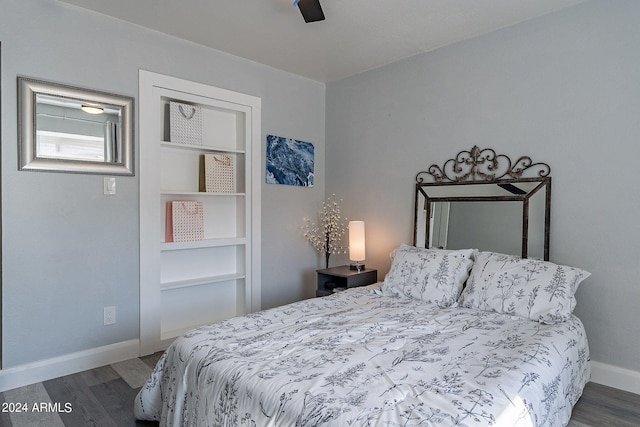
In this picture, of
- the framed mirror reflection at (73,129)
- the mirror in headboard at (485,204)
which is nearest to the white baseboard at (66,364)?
the framed mirror reflection at (73,129)

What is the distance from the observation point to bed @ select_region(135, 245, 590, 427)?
4.31ft

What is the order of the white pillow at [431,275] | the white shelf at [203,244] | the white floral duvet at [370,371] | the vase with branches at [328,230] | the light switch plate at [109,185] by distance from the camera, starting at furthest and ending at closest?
the vase with branches at [328,230] < the white shelf at [203,244] < the light switch plate at [109,185] < the white pillow at [431,275] < the white floral duvet at [370,371]

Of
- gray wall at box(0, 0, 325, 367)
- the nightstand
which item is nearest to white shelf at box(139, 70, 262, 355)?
gray wall at box(0, 0, 325, 367)

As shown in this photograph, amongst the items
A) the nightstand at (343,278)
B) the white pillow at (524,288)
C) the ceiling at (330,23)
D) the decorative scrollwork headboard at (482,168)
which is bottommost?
the nightstand at (343,278)

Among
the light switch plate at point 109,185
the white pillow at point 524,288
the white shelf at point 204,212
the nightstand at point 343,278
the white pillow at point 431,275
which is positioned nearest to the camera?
the white pillow at point 524,288

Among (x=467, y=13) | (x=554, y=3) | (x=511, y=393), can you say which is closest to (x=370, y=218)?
(x=467, y=13)

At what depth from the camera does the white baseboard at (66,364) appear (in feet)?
7.88

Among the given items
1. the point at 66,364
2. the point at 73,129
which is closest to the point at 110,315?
the point at 66,364

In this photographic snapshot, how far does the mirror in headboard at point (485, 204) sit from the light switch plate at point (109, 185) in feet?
8.10

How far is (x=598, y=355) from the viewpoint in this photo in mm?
2496

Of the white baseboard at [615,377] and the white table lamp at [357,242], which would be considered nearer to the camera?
the white baseboard at [615,377]

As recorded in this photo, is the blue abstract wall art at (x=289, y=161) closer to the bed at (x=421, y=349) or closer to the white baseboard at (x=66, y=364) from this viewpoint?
the bed at (x=421, y=349)

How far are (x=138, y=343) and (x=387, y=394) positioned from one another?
2.30 metres

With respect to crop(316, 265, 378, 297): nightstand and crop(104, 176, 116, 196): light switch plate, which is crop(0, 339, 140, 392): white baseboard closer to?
crop(104, 176, 116, 196): light switch plate
